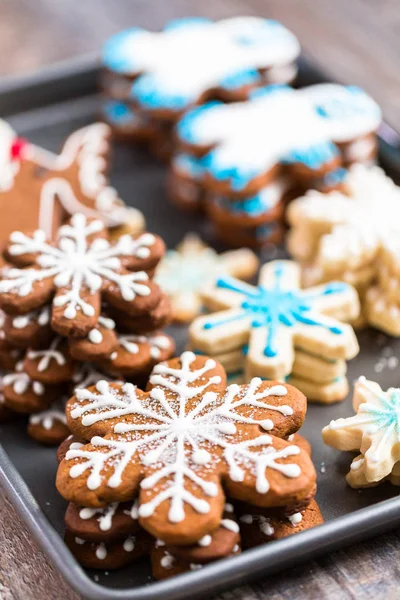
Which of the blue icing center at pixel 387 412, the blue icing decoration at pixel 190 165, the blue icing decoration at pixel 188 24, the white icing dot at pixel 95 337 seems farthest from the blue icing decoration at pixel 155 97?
the blue icing center at pixel 387 412

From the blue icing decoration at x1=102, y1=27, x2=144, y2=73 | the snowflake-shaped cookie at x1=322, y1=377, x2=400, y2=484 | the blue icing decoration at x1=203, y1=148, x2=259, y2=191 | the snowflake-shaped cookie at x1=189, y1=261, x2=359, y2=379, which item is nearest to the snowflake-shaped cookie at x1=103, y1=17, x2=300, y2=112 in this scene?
the blue icing decoration at x1=102, y1=27, x2=144, y2=73

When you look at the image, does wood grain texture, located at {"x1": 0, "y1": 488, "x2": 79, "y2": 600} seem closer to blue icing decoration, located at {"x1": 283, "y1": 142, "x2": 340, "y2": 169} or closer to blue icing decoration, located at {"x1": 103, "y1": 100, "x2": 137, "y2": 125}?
blue icing decoration, located at {"x1": 283, "y1": 142, "x2": 340, "y2": 169}

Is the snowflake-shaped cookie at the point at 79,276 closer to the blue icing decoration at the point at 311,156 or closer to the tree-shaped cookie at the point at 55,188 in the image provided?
the tree-shaped cookie at the point at 55,188

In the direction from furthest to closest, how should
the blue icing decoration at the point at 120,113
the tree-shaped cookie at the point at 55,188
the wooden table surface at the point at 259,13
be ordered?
the wooden table surface at the point at 259,13 → the blue icing decoration at the point at 120,113 → the tree-shaped cookie at the point at 55,188

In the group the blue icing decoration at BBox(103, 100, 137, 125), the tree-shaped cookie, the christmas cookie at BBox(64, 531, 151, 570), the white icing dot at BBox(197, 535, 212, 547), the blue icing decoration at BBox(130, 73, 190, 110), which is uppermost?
the white icing dot at BBox(197, 535, 212, 547)

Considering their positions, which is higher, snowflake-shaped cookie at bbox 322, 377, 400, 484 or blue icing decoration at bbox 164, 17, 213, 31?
snowflake-shaped cookie at bbox 322, 377, 400, 484

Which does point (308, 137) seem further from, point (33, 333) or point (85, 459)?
point (85, 459)

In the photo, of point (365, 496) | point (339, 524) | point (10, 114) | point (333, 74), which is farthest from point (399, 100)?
point (339, 524)

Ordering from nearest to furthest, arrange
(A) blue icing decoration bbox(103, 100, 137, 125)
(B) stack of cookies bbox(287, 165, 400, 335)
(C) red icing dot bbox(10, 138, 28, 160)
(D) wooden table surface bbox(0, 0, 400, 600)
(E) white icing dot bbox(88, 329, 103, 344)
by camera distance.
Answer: (E) white icing dot bbox(88, 329, 103, 344)
(B) stack of cookies bbox(287, 165, 400, 335)
(C) red icing dot bbox(10, 138, 28, 160)
(A) blue icing decoration bbox(103, 100, 137, 125)
(D) wooden table surface bbox(0, 0, 400, 600)
